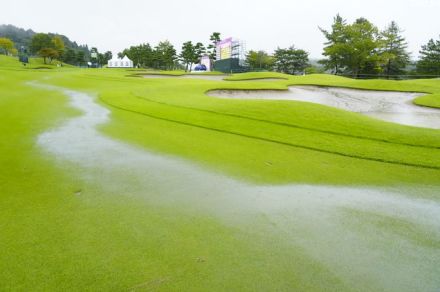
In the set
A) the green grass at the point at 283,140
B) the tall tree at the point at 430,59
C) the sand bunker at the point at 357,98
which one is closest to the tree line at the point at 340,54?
the tall tree at the point at 430,59

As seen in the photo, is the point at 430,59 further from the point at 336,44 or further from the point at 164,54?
the point at 164,54

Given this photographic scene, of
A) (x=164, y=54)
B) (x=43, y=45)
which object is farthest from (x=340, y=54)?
(x=43, y=45)

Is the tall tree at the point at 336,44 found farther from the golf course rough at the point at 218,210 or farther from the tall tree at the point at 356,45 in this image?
the golf course rough at the point at 218,210

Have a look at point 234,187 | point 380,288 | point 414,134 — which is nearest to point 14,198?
point 234,187

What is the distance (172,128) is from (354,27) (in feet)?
152

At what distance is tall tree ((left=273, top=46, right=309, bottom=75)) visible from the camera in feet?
217

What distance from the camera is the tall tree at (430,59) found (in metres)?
52.5

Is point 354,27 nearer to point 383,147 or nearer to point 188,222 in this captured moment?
point 383,147

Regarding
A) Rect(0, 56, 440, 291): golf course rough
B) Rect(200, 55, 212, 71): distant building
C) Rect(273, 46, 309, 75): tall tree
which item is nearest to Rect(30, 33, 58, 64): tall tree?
Rect(200, 55, 212, 71): distant building

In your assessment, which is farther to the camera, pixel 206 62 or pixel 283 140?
pixel 206 62

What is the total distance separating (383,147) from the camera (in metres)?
6.79

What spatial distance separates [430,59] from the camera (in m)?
53.7

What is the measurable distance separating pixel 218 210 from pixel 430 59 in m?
67.0

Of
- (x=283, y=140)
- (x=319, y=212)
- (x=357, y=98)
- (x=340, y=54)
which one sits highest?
(x=340, y=54)
